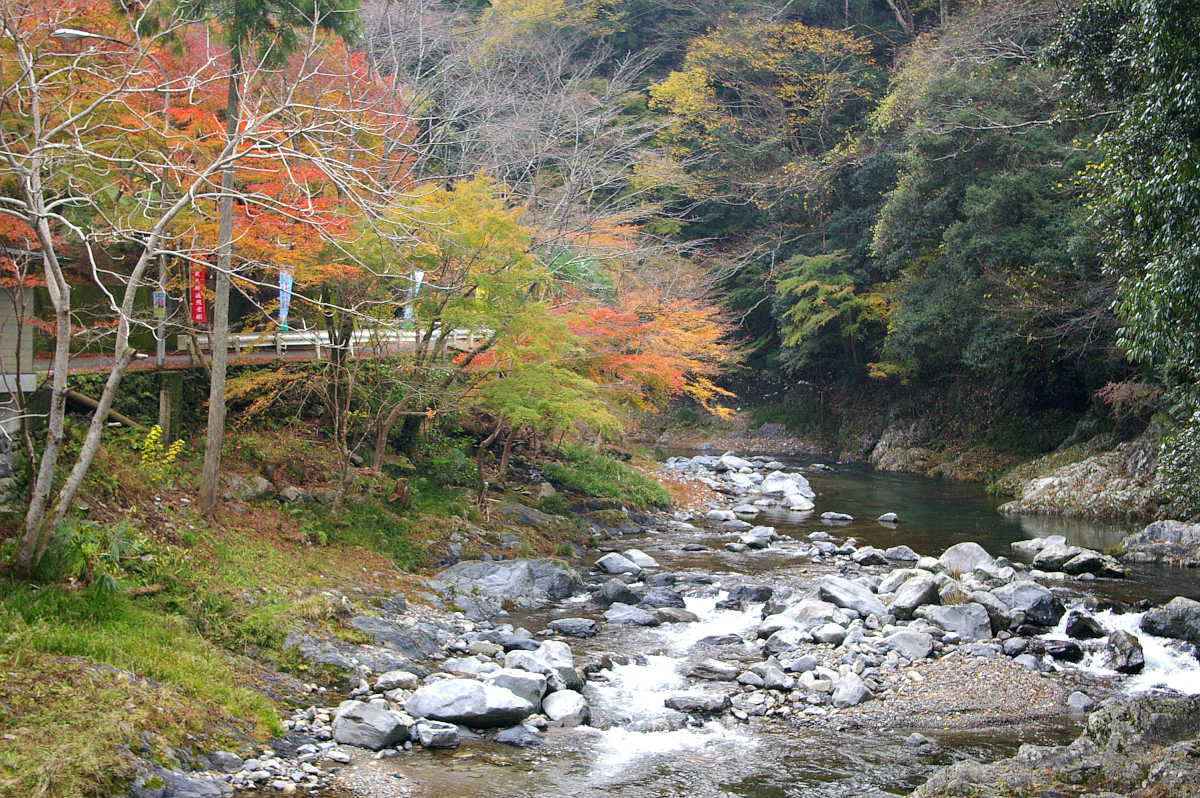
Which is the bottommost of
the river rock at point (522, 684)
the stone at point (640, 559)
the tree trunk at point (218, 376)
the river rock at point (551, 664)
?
the stone at point (640, 559)

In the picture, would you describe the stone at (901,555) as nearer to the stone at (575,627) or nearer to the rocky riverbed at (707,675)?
the rocky riverbed at (707,675)

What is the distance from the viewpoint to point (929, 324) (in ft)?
92.1

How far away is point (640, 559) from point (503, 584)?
3.40 meters

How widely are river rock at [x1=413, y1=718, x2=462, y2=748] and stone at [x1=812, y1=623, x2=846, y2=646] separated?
5.33 metres

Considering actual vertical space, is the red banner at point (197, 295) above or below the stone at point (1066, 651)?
above

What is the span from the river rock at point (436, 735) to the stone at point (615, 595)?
5.55 meters

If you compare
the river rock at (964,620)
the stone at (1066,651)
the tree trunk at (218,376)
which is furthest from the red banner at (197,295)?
the stone at (1066,651)

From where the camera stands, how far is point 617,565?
16.0 m

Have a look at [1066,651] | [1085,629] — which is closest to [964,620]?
[1066,651]

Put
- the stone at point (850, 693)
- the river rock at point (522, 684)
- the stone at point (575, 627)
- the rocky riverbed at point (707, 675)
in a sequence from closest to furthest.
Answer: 1. the rocky riverbed at point (707, 675)
2. the river rock at point (522, 684)
3. the stone at point (850, 693)
4. the stone at point (575, 627)

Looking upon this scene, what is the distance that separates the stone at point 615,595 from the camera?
13.9 meters

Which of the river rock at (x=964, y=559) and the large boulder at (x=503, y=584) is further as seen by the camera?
the river rock at (x=964, y=559)

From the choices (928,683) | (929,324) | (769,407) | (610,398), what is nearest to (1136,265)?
(928,683)

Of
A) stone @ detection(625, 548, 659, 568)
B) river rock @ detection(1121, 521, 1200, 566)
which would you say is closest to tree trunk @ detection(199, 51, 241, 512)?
stone @ detection(625, 548, 659, 568)
